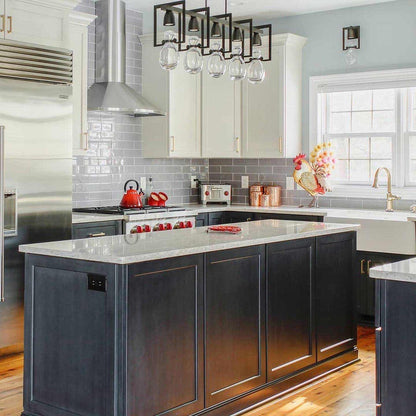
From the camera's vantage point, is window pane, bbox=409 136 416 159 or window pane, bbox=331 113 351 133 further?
window pane, bbox=331 113 351 133

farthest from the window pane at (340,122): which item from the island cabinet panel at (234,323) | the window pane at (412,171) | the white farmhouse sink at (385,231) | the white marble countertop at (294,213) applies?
the island cabinet panel at (234,323)

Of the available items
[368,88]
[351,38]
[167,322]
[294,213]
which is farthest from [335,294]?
[351,38]

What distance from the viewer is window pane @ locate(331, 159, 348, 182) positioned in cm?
673

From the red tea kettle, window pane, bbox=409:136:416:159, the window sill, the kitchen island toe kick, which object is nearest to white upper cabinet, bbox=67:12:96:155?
the red tea kettle

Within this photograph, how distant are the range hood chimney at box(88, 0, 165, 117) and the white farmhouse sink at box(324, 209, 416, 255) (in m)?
2.06

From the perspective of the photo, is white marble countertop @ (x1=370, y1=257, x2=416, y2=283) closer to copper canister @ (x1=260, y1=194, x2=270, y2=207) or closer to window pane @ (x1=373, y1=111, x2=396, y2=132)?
window pane @ (x1=373, y1=111, x2=396, y2=132)

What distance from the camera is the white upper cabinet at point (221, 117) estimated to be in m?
6.77

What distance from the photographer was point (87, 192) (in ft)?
20.4

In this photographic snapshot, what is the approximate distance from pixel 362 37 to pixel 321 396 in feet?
12.0

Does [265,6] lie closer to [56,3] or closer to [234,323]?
[56,3]

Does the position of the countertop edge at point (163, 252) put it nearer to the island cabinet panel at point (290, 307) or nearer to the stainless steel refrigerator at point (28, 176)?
the island cabinet panel at point (290, 307)

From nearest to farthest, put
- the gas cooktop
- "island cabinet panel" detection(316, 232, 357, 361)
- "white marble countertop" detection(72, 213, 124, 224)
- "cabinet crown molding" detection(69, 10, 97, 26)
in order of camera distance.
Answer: "island cabinet panel" detection(316, 232, 357, 361), "white marble countertop" detection(72, 213, 124, 224), "cabinet crown molding" detection(69, 10, 97, 26), the gas cooktop

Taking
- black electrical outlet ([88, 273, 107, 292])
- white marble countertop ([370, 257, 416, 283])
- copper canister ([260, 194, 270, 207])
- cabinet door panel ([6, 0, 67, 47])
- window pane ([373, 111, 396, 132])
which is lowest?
black electrical outlet ([88, 273, 107, 292])

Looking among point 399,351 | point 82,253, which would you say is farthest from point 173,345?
point 399,351
